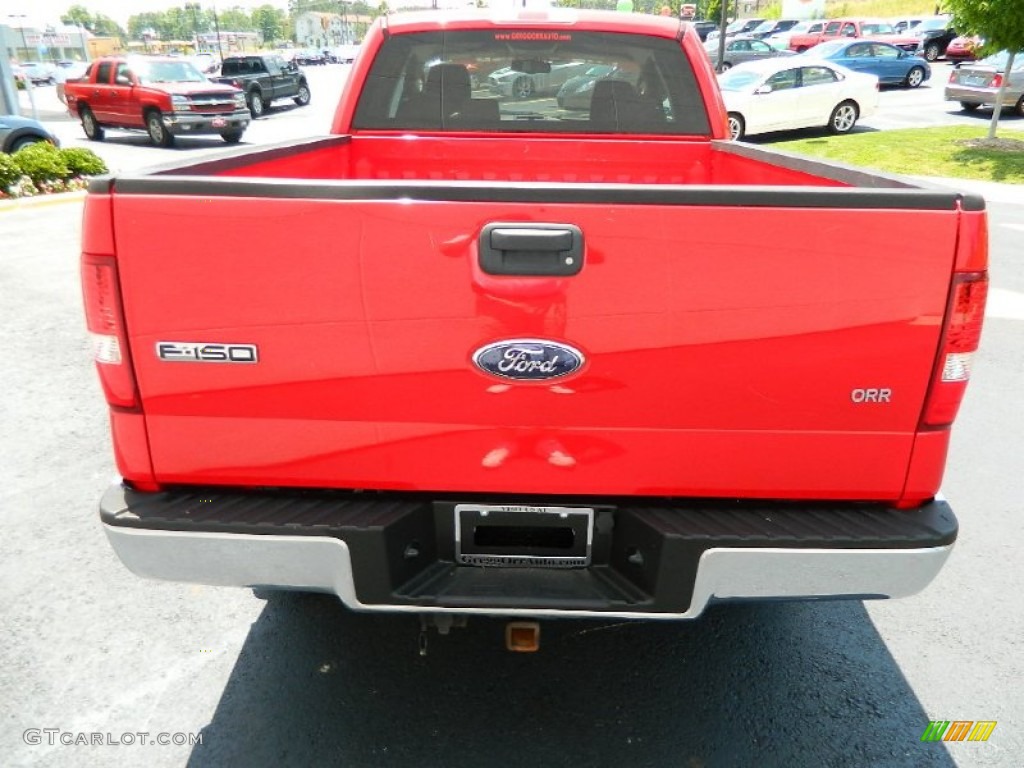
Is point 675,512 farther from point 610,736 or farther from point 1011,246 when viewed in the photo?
point 1011,246

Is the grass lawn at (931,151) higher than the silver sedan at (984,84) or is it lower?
lower

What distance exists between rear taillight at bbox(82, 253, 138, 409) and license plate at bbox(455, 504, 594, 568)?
3.04ft

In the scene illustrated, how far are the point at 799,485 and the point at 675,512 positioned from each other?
1.09ft

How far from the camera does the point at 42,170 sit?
12625mm

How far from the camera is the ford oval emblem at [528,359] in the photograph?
6.64ft

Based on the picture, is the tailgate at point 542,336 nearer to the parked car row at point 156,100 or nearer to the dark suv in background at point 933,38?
the parked car row at point 156,100

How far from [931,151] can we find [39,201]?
619 inches

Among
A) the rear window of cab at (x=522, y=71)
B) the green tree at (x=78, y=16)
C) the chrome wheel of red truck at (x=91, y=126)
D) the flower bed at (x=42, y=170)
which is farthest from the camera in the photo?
the green tree at (x=78, y=16)

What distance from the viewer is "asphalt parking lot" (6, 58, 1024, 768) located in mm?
2559

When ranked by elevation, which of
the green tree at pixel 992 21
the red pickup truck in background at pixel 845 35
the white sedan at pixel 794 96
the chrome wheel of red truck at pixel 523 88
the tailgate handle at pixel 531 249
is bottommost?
the white sedan at pixel 794 96

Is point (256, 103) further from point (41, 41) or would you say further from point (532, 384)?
point (532, 384)

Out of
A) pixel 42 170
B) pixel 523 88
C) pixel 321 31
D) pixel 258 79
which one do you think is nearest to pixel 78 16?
pixel 321 31

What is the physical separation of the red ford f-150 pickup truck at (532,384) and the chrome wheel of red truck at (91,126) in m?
20.8

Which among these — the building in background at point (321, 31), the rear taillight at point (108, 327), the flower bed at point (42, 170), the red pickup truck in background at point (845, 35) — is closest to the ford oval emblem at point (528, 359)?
the rear taillight at point (108, 327)
